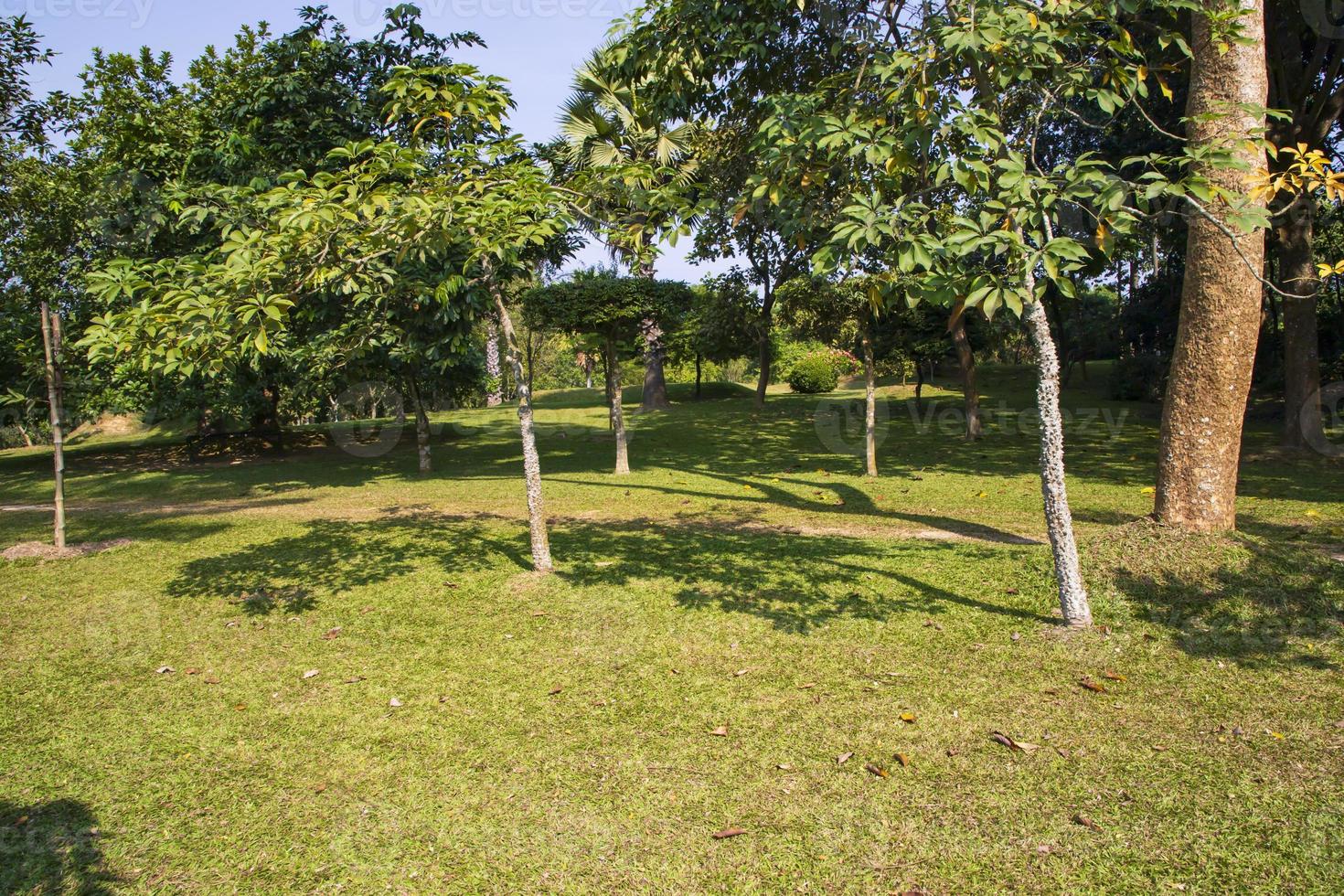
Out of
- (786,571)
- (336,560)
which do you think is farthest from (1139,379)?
(336,560)

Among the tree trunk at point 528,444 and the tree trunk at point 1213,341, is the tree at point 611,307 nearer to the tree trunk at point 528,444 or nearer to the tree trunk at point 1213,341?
the tree trunk at point 528,444

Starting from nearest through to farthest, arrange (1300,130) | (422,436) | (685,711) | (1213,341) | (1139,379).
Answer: (685,711), (1213,341), (1300,130), (422,436), (1139,379)

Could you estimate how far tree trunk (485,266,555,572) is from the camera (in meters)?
7.24

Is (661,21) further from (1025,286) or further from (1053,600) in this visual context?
(1053,600)

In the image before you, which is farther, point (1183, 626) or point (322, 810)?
point (1183, 626)

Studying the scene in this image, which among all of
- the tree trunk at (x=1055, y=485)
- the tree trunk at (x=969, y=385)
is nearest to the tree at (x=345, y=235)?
the tree trunk at (x=1055, y=485)

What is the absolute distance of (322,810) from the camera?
3.94 meters

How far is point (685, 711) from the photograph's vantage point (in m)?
4.84

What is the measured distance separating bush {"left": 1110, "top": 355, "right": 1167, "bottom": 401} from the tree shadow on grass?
79.8 feet

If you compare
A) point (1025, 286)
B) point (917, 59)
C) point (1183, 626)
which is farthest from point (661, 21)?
point (1183, 626)

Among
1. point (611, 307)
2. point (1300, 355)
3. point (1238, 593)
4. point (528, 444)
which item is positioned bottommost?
point (1238, 593)

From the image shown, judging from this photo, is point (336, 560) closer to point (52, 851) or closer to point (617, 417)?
point (52, 851)

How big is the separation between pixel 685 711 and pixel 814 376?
1091 inches

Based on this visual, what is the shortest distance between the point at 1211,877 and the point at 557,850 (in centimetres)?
259
